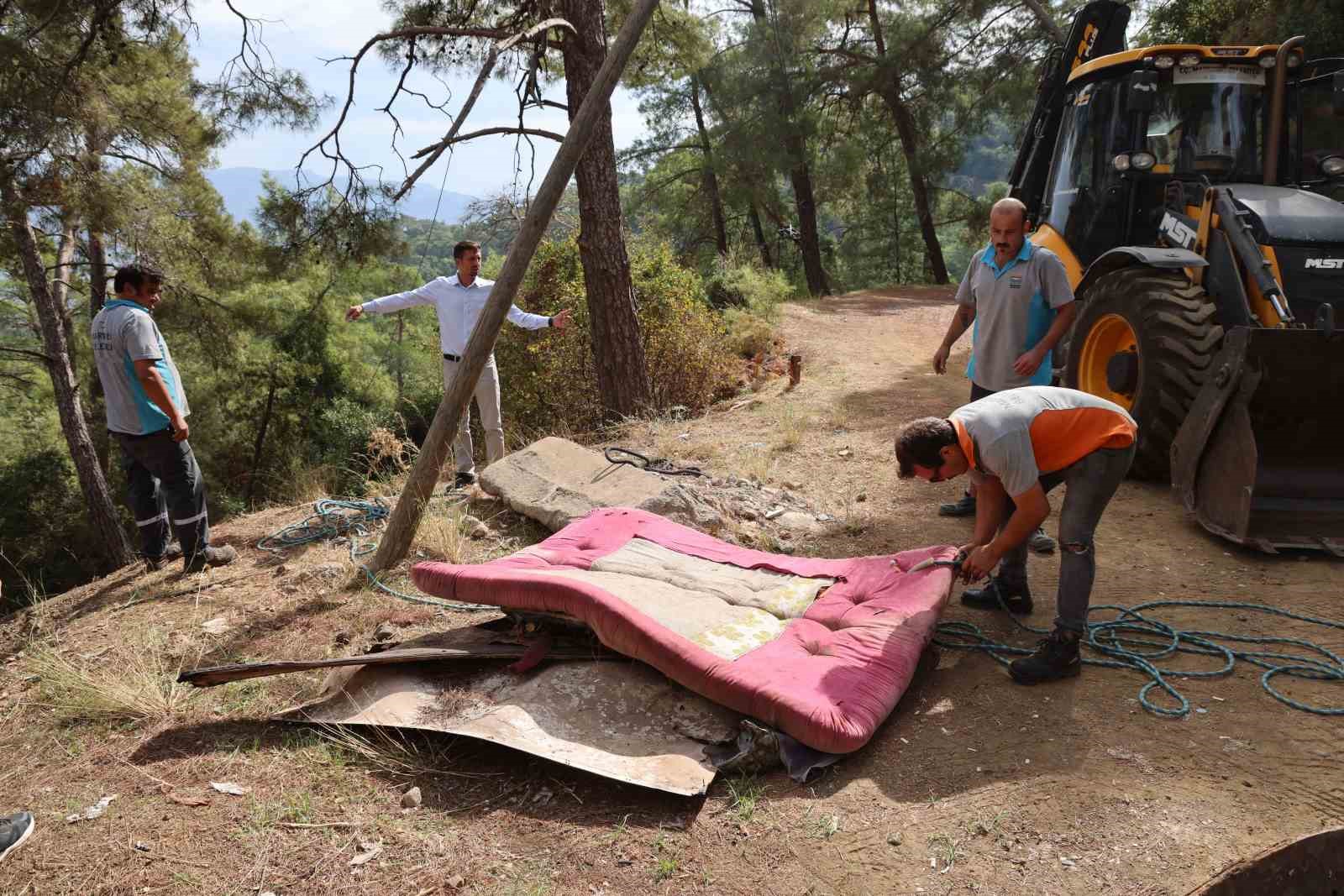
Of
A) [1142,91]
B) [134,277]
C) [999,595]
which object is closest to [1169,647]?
[999,595]

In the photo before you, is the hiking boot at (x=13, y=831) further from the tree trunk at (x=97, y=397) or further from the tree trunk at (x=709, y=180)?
the tree trunk at (x=709, y=180)

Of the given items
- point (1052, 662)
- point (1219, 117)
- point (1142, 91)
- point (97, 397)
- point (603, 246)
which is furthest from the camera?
point (97, 397)

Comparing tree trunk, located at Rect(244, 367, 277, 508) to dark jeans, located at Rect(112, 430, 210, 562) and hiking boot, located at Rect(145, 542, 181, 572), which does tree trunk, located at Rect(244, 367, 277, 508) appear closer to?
hiking boot, located at Rect(145, 542, 181, 572)

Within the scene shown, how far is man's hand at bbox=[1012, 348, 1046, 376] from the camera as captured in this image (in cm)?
420

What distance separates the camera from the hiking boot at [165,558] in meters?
5.37

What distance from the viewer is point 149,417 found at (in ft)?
16.1

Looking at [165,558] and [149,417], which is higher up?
[149,417]

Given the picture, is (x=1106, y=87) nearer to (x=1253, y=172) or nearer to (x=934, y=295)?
(x=1253, y=172)

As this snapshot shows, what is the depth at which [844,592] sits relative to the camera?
370 centimetres

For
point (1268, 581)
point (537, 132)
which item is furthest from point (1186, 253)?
point (537, 132)

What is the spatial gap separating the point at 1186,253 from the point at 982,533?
2.87 meters

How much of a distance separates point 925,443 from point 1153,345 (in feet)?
8.83

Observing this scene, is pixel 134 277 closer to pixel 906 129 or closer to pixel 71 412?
pixel 71 412

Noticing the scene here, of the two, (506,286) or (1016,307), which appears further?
(506,286)
